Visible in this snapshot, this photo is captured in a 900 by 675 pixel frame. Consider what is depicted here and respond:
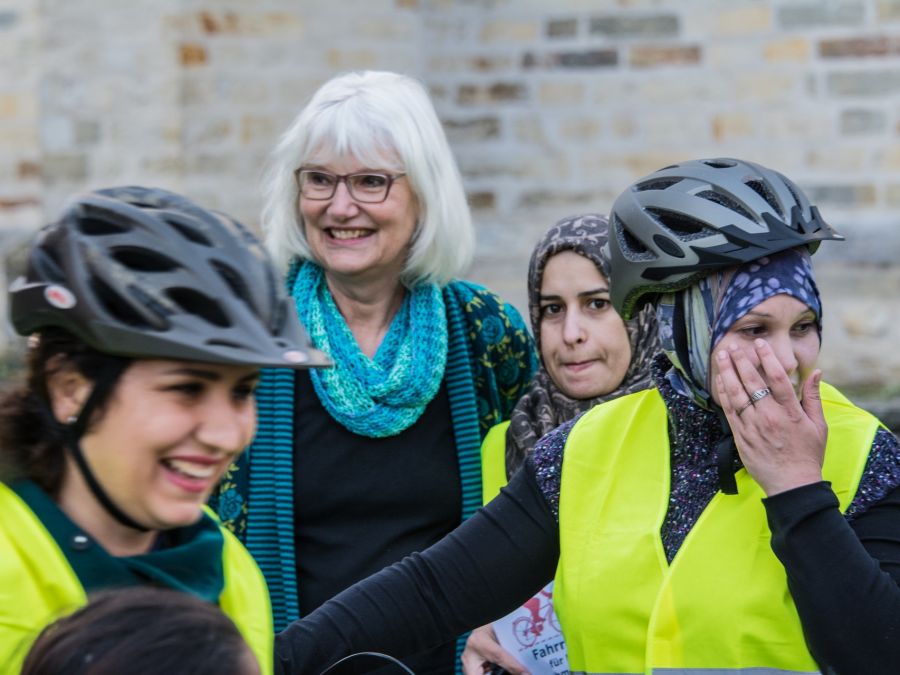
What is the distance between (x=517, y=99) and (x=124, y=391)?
600 cm

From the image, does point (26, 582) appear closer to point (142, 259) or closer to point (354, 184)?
point (142, 259)

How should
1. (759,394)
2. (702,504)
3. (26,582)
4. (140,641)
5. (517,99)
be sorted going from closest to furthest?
1. (140,641)
2. (26,582)
3. (759,394)
4. (702,504)
5. (517,99)

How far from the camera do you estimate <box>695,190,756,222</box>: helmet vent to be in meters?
2.55

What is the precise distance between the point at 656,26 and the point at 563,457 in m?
5.28

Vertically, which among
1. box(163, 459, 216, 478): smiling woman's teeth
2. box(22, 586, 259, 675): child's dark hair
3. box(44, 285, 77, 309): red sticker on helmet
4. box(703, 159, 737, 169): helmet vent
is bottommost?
box(22, 586, 259, 675): child's dark hair

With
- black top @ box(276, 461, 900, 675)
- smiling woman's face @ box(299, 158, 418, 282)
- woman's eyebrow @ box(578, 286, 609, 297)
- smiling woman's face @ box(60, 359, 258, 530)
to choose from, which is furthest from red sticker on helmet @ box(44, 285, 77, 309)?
woman's eyebrow @ box(578, 286, 609, 297)

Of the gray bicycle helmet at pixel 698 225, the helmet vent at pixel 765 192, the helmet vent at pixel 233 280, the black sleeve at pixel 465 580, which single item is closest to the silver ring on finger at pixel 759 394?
the gray bicycle helmet at pixel 698 225

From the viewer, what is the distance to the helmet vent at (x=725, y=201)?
255 centimetres

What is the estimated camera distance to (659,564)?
2.48 meters

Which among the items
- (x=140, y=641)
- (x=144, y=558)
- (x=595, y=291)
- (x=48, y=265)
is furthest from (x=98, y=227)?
(x=595, y=291)

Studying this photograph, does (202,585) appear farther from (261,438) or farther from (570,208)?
(570,208)

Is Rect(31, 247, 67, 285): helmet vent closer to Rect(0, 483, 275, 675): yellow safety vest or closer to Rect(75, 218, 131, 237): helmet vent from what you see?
Rect(75, 218, 131, 237): helmet vent

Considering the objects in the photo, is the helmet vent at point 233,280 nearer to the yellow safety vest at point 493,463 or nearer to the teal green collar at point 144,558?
the teal green collar at point 144,558

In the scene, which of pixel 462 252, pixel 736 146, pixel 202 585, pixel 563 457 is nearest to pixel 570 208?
pixel 736 146
